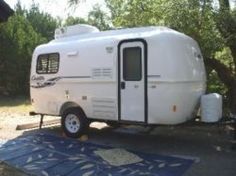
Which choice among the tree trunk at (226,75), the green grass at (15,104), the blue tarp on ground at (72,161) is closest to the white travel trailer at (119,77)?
the blue tarp on ground at (72,161)

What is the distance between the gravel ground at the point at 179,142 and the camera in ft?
29.7

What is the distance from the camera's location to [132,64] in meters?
11.0

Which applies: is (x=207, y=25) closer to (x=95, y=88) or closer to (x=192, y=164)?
(x=95, y=88)

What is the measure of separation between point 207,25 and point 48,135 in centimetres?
543

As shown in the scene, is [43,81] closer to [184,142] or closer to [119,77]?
[119,77]

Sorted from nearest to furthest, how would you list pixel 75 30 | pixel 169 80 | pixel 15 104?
pixel 169 80
pixel 75 30
pixel 15 104

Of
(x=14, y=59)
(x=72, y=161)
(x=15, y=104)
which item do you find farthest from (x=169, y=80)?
(x=14, y=59)

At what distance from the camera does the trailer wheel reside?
12.4 metres

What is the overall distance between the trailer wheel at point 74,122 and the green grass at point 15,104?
26.1ft

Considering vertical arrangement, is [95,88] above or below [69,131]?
above

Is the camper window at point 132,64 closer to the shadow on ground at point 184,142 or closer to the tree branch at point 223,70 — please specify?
the shadow on ground at point 184,142

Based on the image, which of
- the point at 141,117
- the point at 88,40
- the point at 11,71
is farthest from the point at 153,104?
the point at 11,71

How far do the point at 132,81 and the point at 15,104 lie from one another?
13.6 metres

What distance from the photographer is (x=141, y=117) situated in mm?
10836
